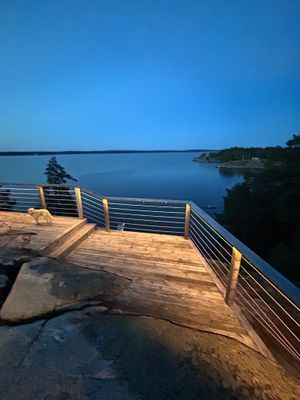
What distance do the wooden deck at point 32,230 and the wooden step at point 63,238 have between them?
22mm

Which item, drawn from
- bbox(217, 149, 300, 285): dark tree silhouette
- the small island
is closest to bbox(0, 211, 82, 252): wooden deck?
bbox(217, 149, 300, 285): dark tree silhouette

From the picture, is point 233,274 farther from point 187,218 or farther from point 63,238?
point 63,238

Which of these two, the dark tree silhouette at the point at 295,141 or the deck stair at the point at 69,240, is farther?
the dark tree silhouette at the point at 295,141

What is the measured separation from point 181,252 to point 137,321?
204 cm

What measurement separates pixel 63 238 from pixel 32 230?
2.71 feet

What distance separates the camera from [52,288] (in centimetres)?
223

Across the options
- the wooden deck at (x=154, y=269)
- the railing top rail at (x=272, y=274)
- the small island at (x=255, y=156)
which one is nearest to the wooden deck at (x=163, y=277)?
the wooden deck at (x=154, y=269)

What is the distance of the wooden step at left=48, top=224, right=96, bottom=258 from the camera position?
11.5 feet

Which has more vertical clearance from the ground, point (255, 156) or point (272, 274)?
point (272, 274)

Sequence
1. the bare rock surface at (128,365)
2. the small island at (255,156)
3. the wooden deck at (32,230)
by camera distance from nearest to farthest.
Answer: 1. the bare rock surface at (128,365)
2. the wooden deck at (32,230)
3. the small island at (255,156)

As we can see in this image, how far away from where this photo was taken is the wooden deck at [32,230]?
Result: 11.7 feet

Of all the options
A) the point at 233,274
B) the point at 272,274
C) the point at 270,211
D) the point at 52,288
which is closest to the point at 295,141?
the point at 270,211

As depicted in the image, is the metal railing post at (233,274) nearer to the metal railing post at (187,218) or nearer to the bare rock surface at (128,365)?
the bare rock surface at (128,365)

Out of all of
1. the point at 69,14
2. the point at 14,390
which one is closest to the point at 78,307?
the point at 14,390
